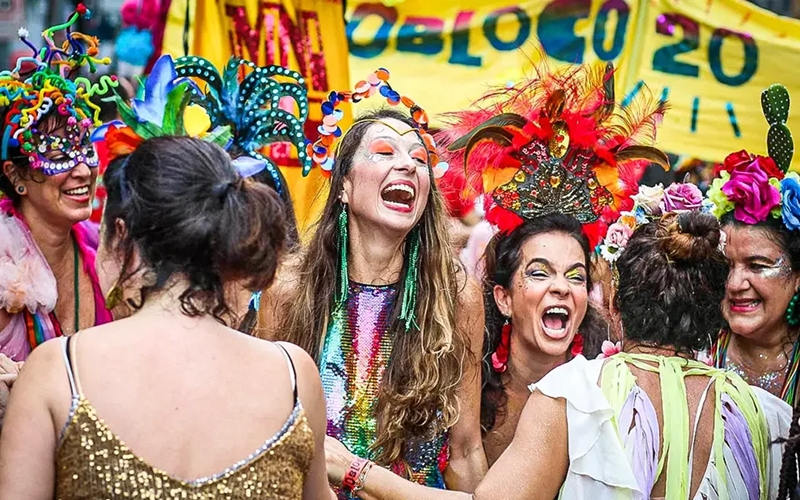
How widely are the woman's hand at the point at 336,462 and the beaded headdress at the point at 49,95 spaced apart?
1.57 m

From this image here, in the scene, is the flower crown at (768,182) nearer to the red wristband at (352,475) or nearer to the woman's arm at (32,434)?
the red wristband at (352,475)

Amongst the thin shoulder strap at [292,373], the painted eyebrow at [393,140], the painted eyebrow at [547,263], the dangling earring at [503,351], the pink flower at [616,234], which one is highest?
the painted eyebrow at [393,140]

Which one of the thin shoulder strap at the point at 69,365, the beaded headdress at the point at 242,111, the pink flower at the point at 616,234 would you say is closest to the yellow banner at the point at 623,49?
the beaded headdress at the point at 242,111

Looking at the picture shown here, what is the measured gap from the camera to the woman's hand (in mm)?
3434

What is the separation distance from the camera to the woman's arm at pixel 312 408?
237 centimetres

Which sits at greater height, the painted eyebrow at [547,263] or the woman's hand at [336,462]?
the painted eyebrow at [547,263]

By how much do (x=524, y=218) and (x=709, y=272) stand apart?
1.30 meters

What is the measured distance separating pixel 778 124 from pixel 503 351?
4.54ft

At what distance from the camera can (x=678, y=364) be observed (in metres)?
3.07

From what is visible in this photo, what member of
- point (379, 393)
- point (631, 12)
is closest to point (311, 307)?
point (379, 393)

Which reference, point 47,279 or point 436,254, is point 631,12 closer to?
Answer: point 436,254

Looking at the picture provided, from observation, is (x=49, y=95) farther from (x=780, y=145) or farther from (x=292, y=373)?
(x=780, y=145)

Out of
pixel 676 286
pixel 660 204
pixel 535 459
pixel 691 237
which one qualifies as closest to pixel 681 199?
pixel 660 204

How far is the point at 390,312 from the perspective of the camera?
3.91 metres
